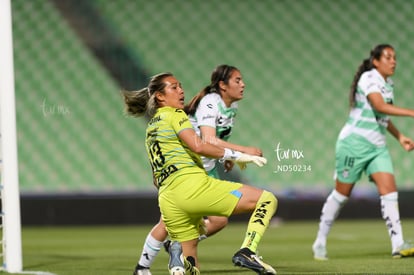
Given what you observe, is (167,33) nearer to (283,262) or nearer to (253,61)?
(253,61)

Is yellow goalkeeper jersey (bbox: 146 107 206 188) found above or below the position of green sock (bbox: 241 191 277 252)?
above

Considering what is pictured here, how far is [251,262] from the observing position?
17.2 ft

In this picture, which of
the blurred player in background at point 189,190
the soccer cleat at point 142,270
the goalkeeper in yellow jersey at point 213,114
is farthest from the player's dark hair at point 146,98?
the soccer cleat at point 142,270

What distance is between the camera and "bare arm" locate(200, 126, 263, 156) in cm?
550

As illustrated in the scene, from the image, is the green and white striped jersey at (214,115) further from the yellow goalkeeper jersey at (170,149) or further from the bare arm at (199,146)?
the bare arm at (199,146)

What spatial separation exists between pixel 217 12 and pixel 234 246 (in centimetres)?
694

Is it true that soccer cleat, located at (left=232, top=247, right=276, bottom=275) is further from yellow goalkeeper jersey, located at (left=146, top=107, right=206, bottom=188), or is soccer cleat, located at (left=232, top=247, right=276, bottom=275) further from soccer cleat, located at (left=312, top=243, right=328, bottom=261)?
soccer cleat, located at (left=312, top=243, right=328, bottom=261)

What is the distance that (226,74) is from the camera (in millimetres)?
6941

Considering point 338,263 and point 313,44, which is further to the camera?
point 313,44

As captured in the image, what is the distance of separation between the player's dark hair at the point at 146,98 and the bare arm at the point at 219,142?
495 millimetres

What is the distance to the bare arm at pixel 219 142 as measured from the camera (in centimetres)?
550

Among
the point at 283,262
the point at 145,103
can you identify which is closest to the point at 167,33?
the point at 283,262

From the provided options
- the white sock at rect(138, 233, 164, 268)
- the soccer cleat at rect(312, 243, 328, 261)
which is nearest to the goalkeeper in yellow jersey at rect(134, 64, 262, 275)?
the white sock at rect(138, 233, 164, 268)

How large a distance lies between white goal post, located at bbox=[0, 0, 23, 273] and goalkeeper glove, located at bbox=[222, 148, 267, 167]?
81.8 inches
